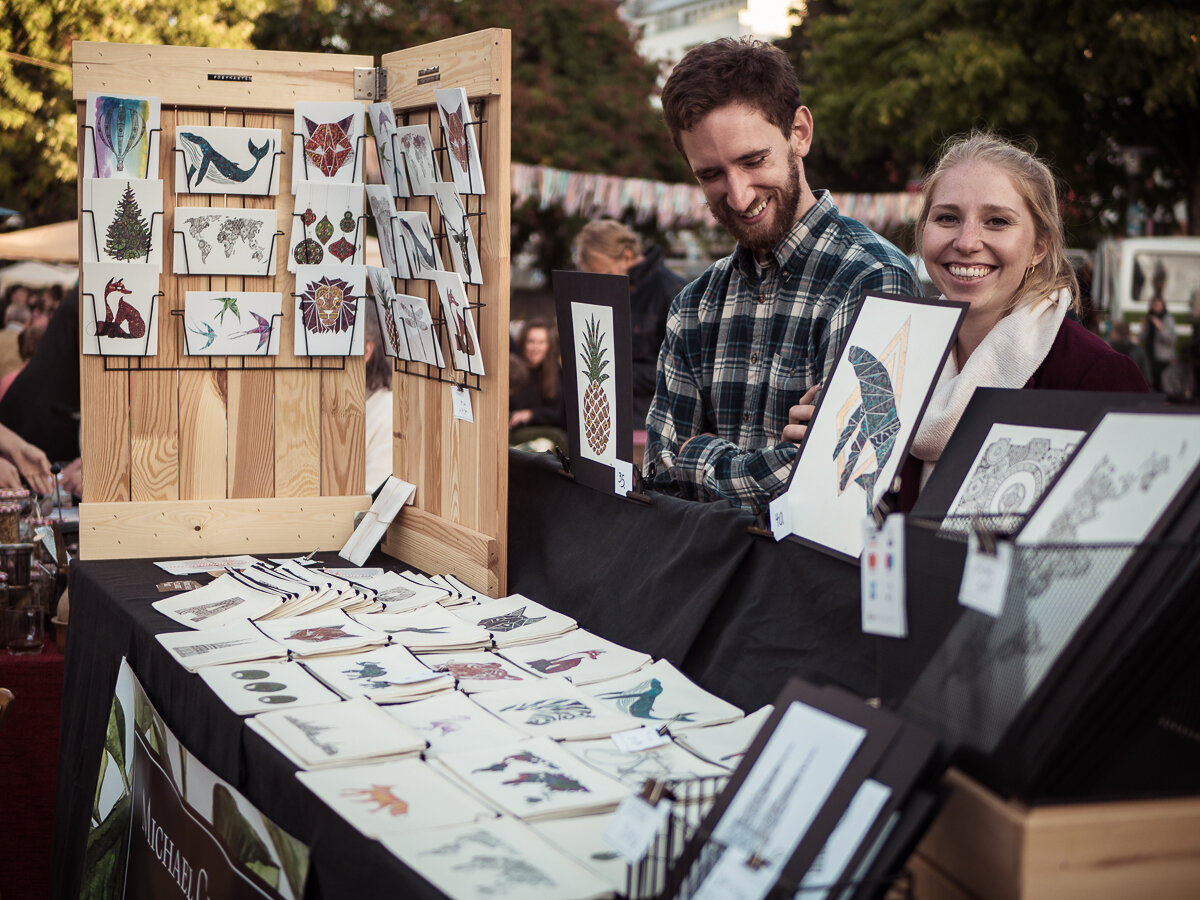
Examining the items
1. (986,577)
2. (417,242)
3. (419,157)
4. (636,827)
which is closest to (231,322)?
(417,242)

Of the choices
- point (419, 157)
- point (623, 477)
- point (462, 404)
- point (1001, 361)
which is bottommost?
point (623, 477)

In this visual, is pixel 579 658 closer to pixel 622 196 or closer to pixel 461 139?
pixel 461 139

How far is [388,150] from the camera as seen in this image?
3195mm

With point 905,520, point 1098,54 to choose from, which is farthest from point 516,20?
point 905,520

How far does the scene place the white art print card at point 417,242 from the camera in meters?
3.00

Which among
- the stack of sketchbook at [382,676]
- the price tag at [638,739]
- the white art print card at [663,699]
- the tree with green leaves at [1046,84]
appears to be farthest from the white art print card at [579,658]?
the tree with green leaves at [1046,84]

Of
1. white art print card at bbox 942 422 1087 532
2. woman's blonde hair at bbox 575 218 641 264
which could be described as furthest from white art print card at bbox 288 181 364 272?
woman's blonde hair at bbox 575 218 641 264

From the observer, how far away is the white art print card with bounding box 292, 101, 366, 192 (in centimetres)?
329

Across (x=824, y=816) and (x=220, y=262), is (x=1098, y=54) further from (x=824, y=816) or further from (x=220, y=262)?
(x=824, y=816)

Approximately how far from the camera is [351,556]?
3.33 metres

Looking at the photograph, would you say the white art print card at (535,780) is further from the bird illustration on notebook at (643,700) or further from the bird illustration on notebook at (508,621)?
the bird illustration on notebook at (508,621)

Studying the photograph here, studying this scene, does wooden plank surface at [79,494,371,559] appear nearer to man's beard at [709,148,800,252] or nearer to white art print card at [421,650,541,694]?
white art print card at [421,650,541,694]

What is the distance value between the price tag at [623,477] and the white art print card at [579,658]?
322 mm

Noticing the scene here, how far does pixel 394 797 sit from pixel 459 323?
4.85 feet
